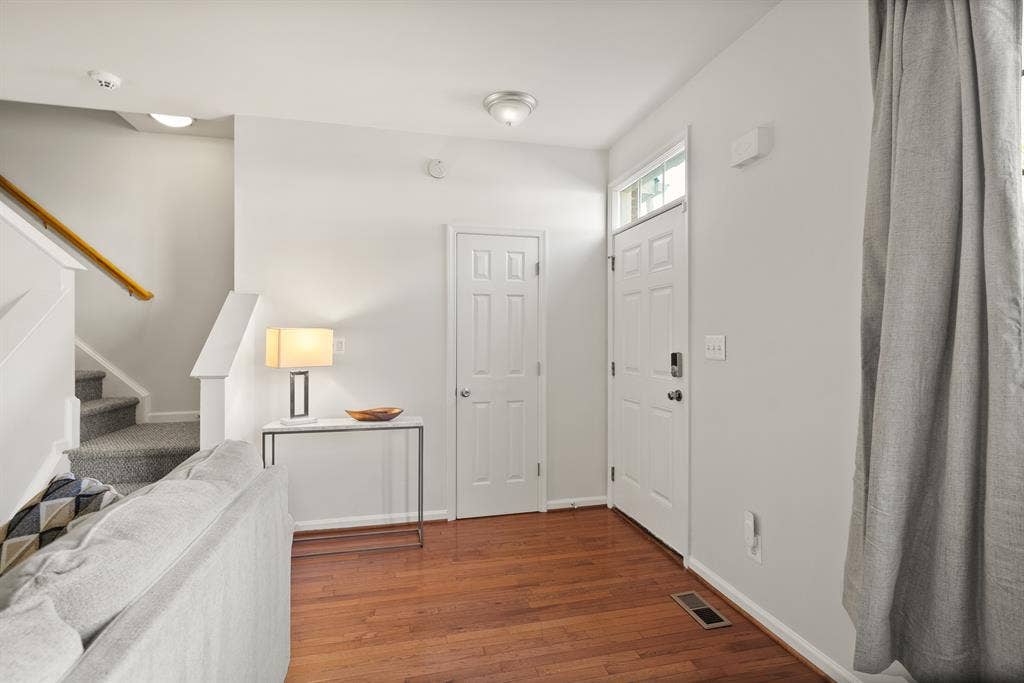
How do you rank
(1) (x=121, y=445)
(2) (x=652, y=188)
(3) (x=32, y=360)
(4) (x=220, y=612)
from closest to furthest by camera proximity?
(4) (x=220, y=612)
(3) (x=32, y=360)
(1) (x=121, y=445)
(2) (x=652, y=188)

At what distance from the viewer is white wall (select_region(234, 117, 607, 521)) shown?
327cm

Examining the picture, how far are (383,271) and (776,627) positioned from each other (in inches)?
113

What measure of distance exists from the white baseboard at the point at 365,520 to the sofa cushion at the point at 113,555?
2.16 m

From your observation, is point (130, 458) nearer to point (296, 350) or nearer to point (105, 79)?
point (296, 350)

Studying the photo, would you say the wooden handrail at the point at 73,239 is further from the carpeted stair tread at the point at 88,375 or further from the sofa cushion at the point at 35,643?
the sofa cushion at the point at 35,643

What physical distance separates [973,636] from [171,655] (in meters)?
1.81

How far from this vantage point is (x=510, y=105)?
2.92 metres

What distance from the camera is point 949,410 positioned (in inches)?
51.4

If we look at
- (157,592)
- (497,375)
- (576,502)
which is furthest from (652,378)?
(157,592)

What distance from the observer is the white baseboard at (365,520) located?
331cm

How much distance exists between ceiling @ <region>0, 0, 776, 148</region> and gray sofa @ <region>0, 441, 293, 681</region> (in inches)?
76.5

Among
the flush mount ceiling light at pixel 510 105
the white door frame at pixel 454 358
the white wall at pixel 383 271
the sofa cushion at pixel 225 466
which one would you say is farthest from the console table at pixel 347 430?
the flush mount ceiling light at pixel 510 105

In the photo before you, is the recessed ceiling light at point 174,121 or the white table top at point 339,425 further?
the recessed ceiling light at point 174,121

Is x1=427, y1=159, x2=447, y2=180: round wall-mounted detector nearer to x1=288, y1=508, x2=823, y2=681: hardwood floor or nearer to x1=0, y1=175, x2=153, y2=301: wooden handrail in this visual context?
x1=0, y1=175, x2=153, y2=301: wooden handrail
